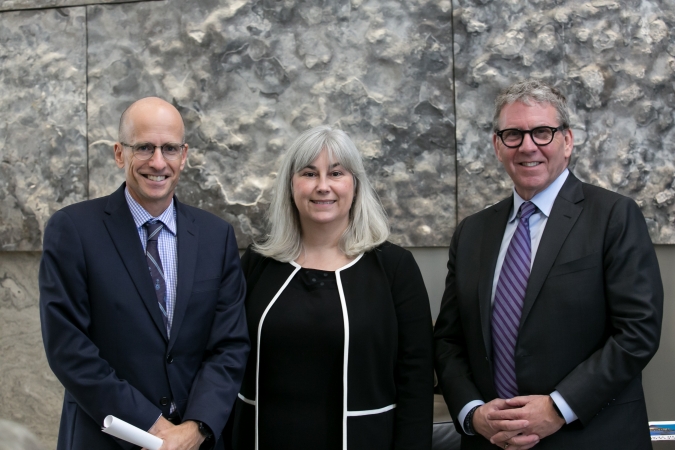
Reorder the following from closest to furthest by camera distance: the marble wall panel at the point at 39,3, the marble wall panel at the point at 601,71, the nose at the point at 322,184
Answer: the nose at the point at 322,184
the marble wall panel at the point at 601,71
the marble wall panel at the point at 39,3

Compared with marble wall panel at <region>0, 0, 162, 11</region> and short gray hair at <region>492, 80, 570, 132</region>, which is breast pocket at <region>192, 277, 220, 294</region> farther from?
marble wall panel at <region>0, 0, 162, 11</region>

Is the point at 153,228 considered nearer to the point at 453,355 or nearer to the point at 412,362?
the point at 412,362

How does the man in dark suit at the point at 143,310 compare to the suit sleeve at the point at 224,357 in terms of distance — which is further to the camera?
the suit sleeve at the point at 224,357

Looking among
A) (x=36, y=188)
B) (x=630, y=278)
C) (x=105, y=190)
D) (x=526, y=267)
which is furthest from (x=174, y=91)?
(x=630, y=278)

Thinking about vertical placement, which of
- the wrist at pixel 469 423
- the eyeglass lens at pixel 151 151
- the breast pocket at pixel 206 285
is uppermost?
the eyeglass lens at pixel 151 151

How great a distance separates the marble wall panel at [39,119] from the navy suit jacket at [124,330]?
4.14 feet

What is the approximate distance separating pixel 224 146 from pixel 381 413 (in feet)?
5.01

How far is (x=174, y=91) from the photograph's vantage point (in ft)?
10.3

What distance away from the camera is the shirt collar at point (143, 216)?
2102mm

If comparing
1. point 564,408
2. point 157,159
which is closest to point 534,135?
point 564,408

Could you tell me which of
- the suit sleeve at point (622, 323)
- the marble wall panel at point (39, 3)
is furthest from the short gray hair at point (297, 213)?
the marble wall panel at point (39, 3)

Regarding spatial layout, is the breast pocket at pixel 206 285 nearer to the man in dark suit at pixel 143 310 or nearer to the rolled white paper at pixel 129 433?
the man in dark suit at pixel 143 310

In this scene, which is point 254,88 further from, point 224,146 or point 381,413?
point 381,413

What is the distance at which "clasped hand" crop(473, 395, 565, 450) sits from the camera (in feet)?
6.43
